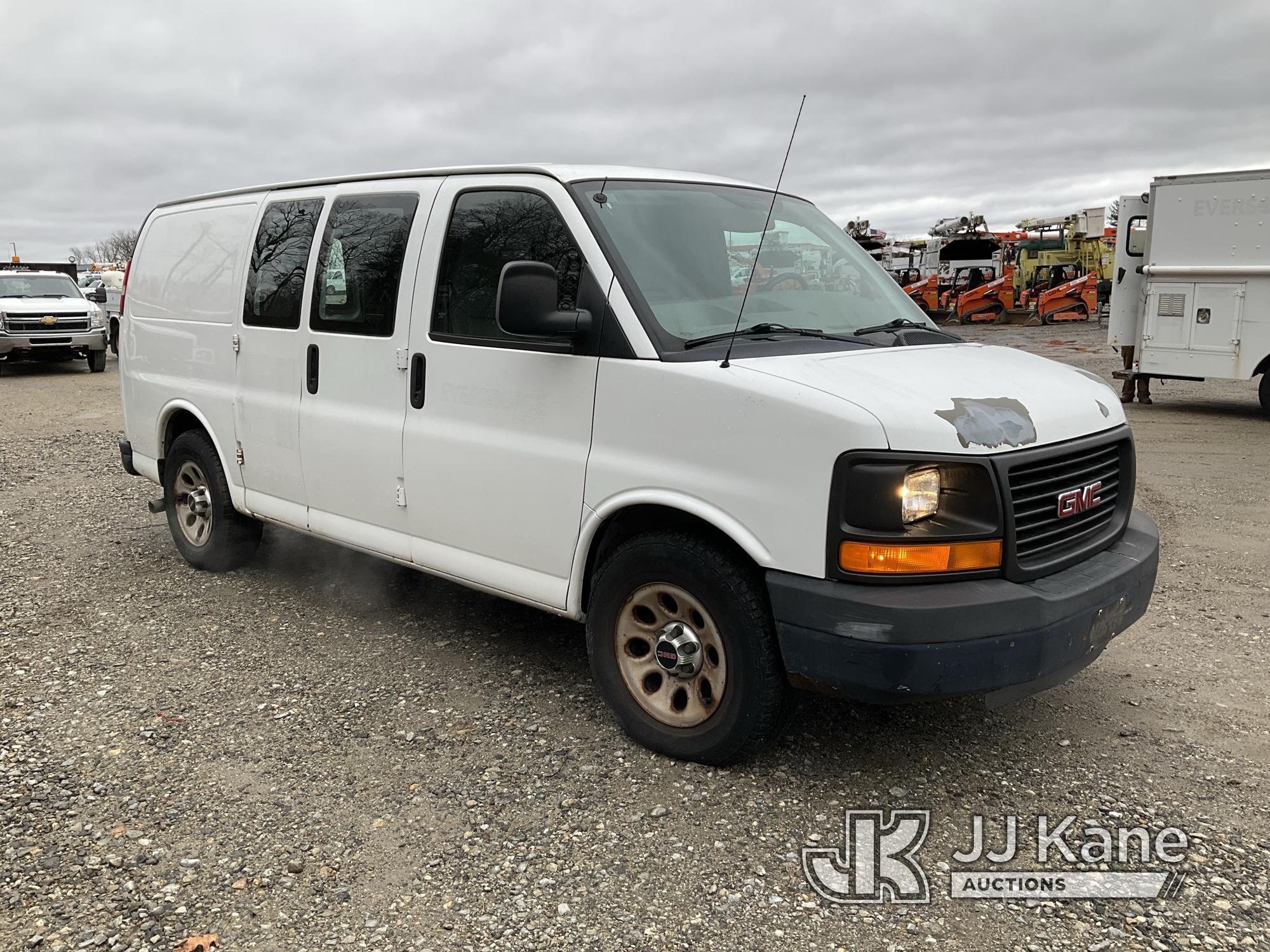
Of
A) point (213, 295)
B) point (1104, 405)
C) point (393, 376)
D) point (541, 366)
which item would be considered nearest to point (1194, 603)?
point (1104, 405)

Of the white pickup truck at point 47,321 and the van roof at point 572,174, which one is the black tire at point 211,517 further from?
the white pickup truck at point 47,321

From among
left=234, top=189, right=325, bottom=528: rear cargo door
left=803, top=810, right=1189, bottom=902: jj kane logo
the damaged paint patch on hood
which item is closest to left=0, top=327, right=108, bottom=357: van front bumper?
left=234, top=189, right=325, bottom=528: rear cargo door

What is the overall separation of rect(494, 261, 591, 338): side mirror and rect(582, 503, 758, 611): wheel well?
701mm

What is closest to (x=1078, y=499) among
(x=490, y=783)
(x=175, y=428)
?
(x=490, y=783)

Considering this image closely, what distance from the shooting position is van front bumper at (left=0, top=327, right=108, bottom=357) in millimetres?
18469

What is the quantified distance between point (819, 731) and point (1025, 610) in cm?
113

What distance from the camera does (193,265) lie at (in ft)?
19.0

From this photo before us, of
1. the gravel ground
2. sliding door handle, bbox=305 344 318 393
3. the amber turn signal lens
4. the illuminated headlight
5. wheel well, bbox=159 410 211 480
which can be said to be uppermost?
sliding door handle, bbox=305 344 318 393

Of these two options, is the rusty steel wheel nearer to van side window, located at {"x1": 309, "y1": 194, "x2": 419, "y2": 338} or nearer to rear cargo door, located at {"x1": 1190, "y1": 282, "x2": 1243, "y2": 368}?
van side window, located at {"x1": 309, "y1": 194, "x2": 419, "y2": 338}

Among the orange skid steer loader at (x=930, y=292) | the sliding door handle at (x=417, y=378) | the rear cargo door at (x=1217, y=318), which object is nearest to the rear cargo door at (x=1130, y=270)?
the rear cargo door at (x=1217, y=318)

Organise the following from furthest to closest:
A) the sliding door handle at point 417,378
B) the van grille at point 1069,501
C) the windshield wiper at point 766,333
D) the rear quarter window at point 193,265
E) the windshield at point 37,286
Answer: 1. the windshield at point 37,286
2. the rear quarter window at point 193,265
3. the sliding door handle at point 417,378
4. the windshield wiper at point 766,333
5. the van grille at point 1069,501

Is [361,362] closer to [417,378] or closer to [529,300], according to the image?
[417,378]

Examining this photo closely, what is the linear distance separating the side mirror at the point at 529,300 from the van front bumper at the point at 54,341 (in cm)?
1831

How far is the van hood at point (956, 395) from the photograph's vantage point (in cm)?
309
